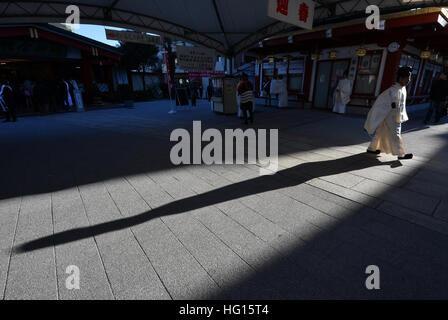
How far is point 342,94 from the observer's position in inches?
392

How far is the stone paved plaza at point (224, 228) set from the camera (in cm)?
163

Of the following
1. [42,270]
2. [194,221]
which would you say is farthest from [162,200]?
[42,270]

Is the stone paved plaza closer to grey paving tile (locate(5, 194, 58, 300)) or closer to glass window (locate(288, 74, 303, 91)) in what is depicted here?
grey paving tile (locate(5, 194, 58, 300))

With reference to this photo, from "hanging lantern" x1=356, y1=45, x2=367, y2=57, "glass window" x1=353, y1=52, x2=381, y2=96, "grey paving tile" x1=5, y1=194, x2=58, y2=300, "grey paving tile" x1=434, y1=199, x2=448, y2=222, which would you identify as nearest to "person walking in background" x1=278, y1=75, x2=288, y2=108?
"glass window" x1=353, y1=52, x2=381, y2=96

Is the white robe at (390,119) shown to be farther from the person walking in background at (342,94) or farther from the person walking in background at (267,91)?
the person walking in background at (267,91)

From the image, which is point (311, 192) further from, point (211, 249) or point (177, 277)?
point (177, 277)

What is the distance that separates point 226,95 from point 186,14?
3597mm

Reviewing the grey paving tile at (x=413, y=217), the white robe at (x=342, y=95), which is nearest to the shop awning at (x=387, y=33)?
the white robe at (x=342, y=95)

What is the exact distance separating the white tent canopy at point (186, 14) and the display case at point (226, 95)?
1.84 metres

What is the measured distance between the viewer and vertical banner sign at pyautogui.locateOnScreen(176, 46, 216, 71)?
30.0ft

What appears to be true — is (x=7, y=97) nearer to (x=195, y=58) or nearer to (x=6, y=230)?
(x=195, y=58)

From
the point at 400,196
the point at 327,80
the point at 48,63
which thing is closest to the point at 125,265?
the point at 400,196

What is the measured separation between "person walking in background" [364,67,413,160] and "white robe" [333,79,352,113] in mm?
6381

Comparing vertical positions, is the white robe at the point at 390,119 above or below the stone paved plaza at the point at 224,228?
above
